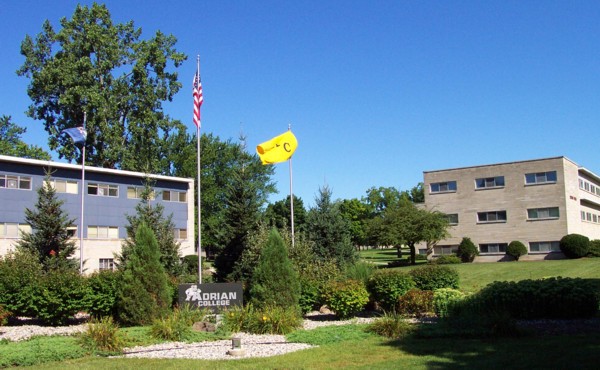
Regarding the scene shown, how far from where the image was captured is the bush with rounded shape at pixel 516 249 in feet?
159

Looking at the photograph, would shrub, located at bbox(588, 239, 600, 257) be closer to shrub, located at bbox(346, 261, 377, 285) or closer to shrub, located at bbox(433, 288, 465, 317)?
shrub, located at bbox(346, 261, 377, 285)

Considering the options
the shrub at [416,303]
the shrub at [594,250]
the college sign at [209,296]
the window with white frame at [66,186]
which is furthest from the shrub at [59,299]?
the shrub at [594,250]

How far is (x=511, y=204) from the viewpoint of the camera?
50.6 meters

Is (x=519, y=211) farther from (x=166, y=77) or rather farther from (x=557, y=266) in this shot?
(x=166, y=77)

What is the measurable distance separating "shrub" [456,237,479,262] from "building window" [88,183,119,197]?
29.1 metres

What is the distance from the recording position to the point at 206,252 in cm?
7700

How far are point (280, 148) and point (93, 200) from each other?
75.3 ft

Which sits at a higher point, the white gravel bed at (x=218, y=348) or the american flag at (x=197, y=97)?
the american flag at (x=197, y=97)

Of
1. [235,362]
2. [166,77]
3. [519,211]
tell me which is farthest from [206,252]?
[235,362]

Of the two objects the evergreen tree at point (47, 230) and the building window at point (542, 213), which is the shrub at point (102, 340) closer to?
the evergreen tree at point (47, 230)

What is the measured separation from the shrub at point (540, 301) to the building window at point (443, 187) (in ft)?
130

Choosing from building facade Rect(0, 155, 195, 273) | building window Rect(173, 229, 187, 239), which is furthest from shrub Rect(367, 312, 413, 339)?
building window Rect(173, 229, 187, 239)

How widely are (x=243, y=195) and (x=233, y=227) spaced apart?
157 cm

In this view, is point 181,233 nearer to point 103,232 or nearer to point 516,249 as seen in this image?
point 103,232
